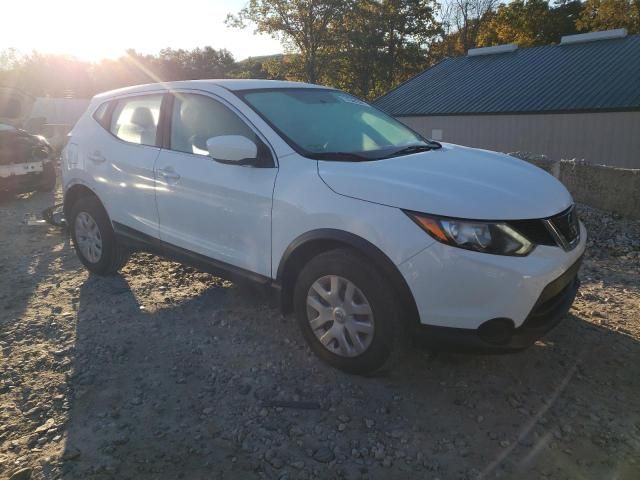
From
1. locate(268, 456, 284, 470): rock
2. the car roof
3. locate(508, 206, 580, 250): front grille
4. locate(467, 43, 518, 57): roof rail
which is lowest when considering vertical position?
locate(268, 456, 284, 470): rock

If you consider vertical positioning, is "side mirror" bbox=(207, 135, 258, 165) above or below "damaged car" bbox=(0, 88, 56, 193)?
above

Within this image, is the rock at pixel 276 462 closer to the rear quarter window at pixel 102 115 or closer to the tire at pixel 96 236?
the tire at pixel 96 236

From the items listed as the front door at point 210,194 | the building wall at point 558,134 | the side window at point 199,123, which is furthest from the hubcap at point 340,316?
the building wall at point 558,134

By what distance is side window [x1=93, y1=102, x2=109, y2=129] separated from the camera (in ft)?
15.3

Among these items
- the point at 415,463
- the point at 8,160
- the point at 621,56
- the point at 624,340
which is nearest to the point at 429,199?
the point at 415,463

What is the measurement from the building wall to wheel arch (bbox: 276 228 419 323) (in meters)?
17.3

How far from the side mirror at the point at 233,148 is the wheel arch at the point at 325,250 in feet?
2.12

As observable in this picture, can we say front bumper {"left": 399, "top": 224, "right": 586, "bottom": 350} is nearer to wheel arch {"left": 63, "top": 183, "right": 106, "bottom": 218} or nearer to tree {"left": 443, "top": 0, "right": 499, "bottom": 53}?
wheel arch {"left": 63, "top": 183, "right": 106, "bottom": 218}

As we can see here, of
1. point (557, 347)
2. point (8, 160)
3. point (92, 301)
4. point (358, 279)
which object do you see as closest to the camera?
point (358, 279)

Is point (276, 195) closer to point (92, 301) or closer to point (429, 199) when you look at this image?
point (429, 199)

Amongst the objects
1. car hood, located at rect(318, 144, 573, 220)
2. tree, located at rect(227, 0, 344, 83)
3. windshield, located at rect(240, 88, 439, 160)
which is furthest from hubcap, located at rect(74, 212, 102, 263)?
tree, located at rect(227, 0, 344, 83)

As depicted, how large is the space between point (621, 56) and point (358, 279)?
74.1 feet

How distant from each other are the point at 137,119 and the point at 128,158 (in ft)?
1.20

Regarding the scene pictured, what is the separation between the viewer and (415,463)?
7.92 ft
